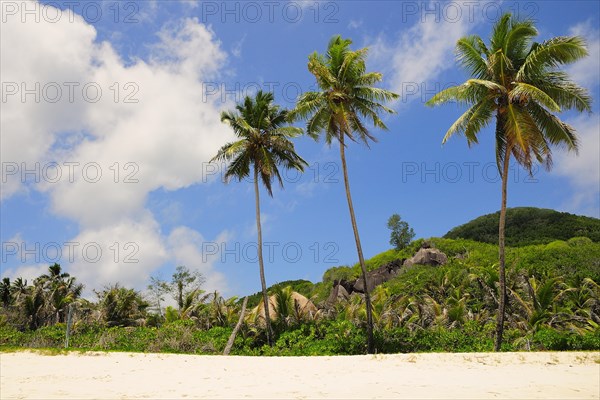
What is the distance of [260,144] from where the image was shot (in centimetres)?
2519

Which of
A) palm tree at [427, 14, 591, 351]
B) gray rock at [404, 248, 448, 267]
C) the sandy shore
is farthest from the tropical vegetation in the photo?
gray rock at [404, 248, 448, 267]

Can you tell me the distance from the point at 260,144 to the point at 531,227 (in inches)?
2705

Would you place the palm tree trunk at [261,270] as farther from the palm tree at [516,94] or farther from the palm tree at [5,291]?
the palm tree at [5,291]

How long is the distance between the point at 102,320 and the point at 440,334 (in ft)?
72.8

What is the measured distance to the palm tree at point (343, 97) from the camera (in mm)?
20672

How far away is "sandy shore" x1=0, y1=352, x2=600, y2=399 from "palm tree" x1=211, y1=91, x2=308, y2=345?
36.8 feet

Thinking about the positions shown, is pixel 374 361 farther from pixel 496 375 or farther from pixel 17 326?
pixel 17 326

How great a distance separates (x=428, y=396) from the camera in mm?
8328

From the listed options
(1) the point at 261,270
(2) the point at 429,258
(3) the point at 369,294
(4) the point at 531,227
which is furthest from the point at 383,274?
(4) the point at 531,227

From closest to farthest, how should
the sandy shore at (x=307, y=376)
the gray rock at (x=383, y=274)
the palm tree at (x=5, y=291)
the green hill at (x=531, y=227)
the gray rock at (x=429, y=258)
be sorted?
the sandy shore at (x=307, y=376), the palm tree at (x=5, y=291), the gray rock at (x=429, y=258), the gray rock at (x=383, y=274), the green hill at (x=531, y=227)

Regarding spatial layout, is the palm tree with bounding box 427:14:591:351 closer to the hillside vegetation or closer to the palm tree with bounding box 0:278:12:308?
the hillside vegetation

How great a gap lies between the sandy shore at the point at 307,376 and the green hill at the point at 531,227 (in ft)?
186

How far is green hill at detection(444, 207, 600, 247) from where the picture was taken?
67.1m

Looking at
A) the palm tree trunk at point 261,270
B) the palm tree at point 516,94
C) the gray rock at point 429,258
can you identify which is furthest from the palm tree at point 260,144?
the gray rock at point 429,258
